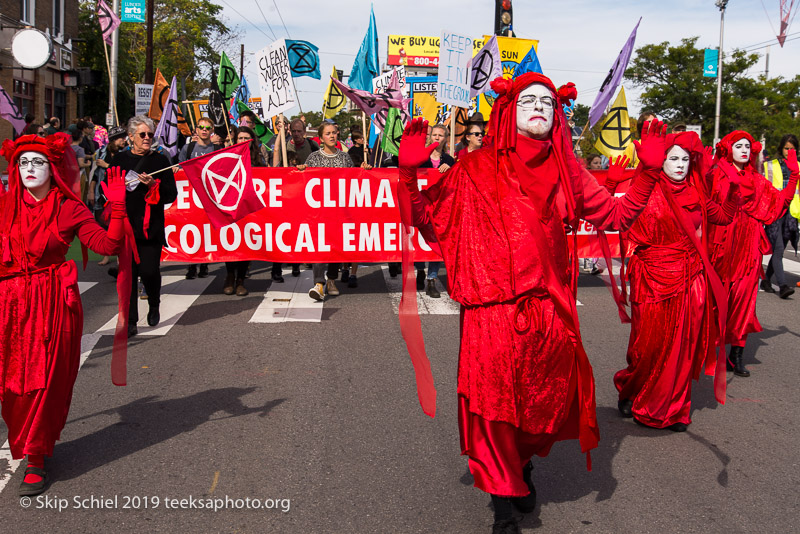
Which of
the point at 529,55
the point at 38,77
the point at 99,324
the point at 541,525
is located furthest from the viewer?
the point at 38,77

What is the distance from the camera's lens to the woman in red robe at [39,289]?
163 inches

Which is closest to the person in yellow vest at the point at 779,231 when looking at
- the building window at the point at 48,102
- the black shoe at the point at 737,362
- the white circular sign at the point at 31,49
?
the black shoe at the point at 737,362

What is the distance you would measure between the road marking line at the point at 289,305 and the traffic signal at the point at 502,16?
8.47 metres

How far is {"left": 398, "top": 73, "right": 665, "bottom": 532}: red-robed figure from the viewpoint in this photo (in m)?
3.55

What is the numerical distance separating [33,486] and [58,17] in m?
35.9

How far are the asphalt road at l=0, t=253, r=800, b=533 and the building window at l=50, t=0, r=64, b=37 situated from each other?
105ft

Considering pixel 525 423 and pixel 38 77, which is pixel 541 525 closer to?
pixel 525 423

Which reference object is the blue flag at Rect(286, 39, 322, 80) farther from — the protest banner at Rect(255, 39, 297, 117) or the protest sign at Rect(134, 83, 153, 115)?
the protest sign at Rect(134, 83, 153, 115)

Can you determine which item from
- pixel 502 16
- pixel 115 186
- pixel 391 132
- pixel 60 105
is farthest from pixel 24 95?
pixel 115 186

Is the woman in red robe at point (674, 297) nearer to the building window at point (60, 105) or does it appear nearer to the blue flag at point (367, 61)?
the blue flag at point (367, 61)

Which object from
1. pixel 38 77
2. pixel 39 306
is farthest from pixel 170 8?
pixel 39 306

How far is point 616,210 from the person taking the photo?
4145mm

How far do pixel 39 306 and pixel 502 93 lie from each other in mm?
2563

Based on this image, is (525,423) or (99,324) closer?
(525,423)
